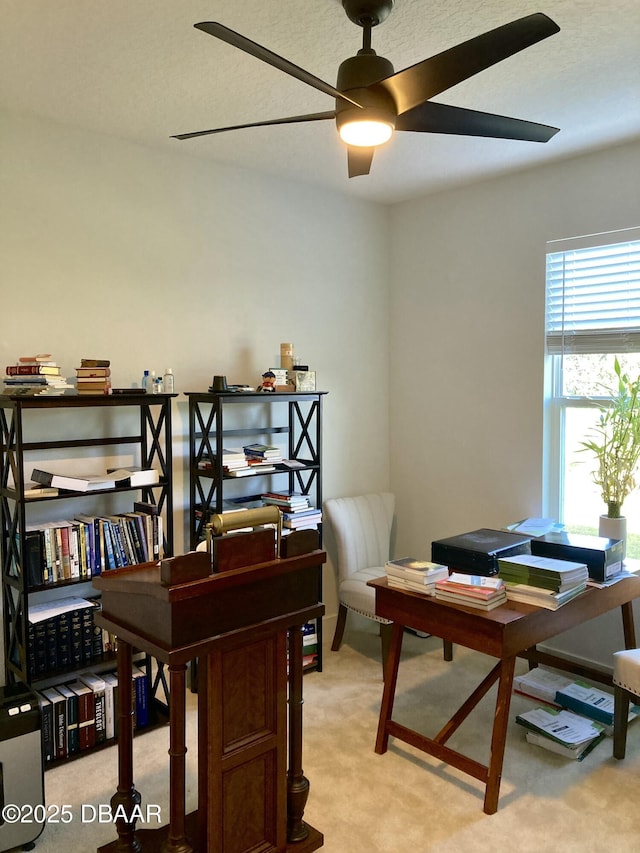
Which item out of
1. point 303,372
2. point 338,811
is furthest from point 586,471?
point 338,811

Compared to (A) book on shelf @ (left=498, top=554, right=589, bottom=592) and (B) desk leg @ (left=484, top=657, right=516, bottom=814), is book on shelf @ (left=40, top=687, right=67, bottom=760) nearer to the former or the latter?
(B) desk leg @ (left=484, top=657, right=516, bottom=814)

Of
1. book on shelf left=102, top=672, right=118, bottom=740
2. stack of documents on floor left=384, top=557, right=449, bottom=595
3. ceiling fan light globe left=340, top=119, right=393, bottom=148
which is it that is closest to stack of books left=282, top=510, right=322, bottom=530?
stack of documents on floor left=384, top=557, right=449, bottom=595

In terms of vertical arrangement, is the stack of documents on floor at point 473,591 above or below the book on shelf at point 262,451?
below

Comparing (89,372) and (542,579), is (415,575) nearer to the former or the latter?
(542,579)

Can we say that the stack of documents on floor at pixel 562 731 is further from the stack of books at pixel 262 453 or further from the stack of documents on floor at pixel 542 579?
the stack of books at pixel 262 453

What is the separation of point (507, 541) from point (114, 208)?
7.76ft

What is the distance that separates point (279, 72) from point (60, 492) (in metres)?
1.85

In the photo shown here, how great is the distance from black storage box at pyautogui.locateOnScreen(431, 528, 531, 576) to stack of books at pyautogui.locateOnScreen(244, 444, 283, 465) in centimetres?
101

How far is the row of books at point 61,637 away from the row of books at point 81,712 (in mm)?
112

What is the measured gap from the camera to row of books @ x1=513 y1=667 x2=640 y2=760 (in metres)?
2.82

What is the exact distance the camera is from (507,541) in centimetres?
292

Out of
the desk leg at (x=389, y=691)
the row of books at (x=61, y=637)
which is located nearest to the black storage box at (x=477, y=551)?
the desk leg at (x=389, y=691)

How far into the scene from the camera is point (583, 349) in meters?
3.57

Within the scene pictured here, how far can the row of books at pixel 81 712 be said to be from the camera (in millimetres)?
2750
